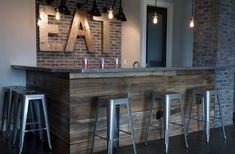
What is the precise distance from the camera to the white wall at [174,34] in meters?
6.17

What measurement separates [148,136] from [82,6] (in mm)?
2822

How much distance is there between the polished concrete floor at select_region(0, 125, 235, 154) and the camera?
3.61m

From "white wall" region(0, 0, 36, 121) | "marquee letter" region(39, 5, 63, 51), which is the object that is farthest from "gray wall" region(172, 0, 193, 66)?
"white wall" region(0, 0, 36, 121)

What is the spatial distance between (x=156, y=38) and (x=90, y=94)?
361 cm

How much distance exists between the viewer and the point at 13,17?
4512mm

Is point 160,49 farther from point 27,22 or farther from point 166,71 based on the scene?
point 27,22

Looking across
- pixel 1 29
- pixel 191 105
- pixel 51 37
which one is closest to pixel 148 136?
pixel 191 105

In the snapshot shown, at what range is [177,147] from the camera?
12.4 ft

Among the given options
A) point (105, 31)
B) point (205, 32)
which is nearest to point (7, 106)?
point (105, 31)

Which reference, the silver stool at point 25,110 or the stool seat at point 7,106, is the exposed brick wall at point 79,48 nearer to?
the stool seat at point 7,106

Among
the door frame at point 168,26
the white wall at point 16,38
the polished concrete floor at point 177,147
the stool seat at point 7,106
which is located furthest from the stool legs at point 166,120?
the door frame at point 168,26

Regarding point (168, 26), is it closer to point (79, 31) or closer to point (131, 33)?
point (131, 33)

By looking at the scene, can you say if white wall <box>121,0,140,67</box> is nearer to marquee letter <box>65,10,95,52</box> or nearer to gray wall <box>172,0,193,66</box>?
marquee letter <box>65,10,95,52</box>

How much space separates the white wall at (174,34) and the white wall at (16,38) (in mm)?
2136
